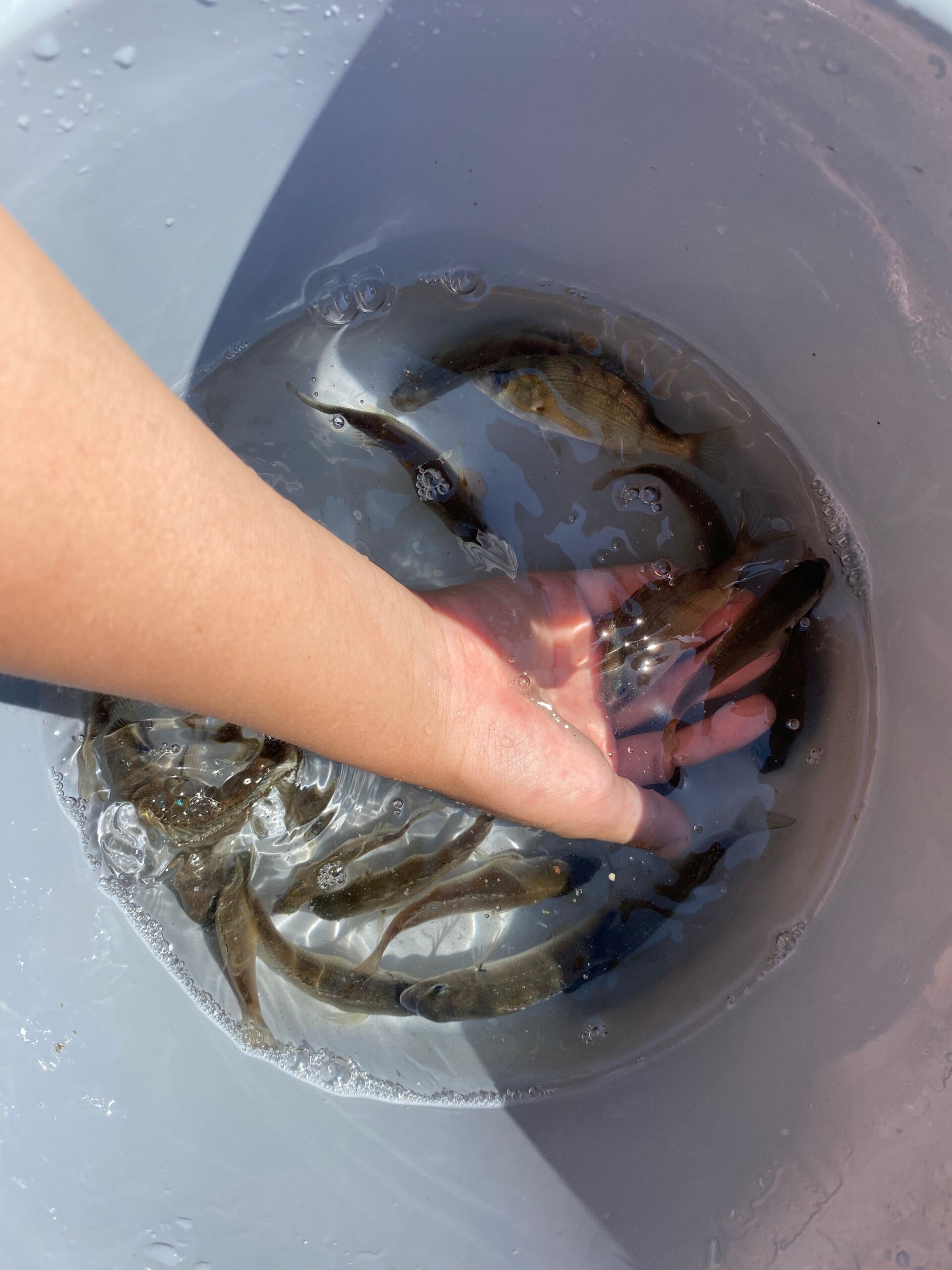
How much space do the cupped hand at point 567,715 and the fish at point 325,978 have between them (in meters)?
0.46

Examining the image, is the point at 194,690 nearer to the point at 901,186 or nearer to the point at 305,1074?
the point at 305,1074

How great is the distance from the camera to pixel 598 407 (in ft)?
5.39

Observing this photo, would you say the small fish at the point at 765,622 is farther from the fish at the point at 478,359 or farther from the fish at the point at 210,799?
the fish at the point at 210,799

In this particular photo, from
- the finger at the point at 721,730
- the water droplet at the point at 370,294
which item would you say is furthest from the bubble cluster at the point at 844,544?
the water droplet at the point at 370,294

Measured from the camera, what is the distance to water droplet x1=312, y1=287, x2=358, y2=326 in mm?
1584

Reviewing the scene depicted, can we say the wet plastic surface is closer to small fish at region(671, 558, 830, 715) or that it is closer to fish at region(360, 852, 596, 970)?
small fish at region(671, 558, 830, 715)

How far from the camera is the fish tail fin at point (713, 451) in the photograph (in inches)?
64.0

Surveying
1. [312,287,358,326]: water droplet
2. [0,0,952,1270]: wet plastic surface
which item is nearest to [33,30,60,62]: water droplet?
[0,0,952,1270]: wet plastic surface

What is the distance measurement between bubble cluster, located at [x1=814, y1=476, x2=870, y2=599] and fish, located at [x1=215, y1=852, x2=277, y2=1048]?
1.35m

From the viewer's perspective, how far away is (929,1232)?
1024mm

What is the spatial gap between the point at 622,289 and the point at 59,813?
1477 millimetres

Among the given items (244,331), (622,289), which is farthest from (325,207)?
(622,289)

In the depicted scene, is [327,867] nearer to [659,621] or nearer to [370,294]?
[659,621]

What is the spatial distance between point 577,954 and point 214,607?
1.12 m
